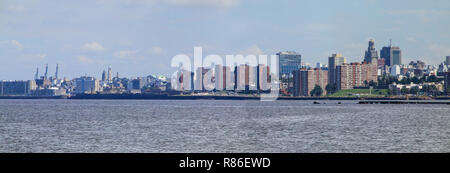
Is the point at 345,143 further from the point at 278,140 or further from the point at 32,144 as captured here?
the point at 32,144

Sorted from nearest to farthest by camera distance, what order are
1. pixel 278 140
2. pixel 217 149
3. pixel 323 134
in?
pixel 217 149 < pixel 278 140 < pixel 323 134
